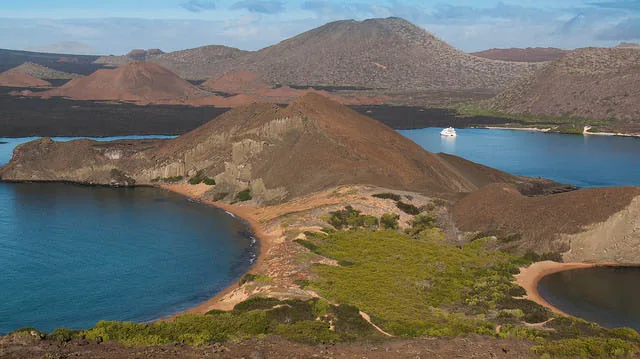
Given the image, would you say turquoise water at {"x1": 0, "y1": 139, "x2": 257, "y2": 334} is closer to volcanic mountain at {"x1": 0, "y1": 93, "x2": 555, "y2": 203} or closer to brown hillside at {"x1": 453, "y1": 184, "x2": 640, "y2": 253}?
volcanic mountain at {"x1": 0, "y1": 93, "x2": 555, "y2": 203}

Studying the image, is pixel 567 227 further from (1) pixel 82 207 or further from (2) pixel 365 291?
(1) pixel 82 207

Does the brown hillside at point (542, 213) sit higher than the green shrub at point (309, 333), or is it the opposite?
the brown hillside at point (542, 213)

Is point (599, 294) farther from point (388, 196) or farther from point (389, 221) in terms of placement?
point (388, 196)

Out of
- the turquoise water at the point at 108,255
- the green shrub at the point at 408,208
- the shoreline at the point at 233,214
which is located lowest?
the turquoise water at the point at 108,255

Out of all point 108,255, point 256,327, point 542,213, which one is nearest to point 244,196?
point 108,255

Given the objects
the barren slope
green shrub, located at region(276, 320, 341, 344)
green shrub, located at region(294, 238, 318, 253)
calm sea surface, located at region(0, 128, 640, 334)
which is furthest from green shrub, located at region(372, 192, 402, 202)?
green shrub, located at region(276, 320, 341, 344)

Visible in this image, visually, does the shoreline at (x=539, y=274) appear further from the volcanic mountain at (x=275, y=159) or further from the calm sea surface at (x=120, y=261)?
the volcanic mountain at (x=275, y=159)

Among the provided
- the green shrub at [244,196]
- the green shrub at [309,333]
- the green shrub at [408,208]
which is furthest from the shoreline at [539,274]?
the green shrub at [244,196]
